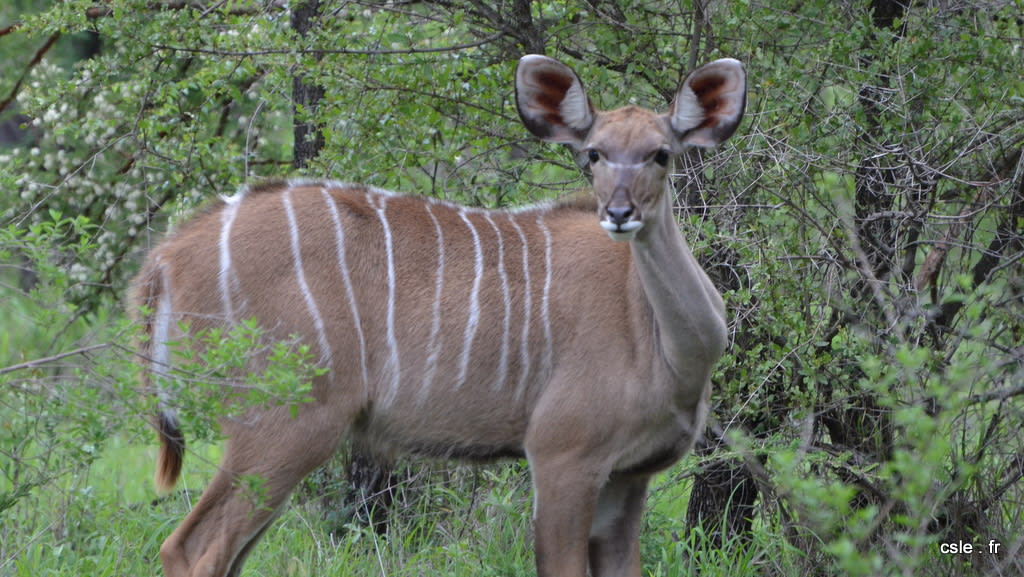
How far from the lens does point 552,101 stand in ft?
11.0

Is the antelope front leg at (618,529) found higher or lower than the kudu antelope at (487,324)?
lower

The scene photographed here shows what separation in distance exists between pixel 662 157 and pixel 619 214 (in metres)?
0.29

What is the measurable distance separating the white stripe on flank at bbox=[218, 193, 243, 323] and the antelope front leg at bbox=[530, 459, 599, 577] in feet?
3.02

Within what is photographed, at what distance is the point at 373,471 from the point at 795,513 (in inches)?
59.8

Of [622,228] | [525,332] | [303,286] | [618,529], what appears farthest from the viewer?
[618,529]

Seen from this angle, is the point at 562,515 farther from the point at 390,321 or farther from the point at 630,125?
the point at 630,125

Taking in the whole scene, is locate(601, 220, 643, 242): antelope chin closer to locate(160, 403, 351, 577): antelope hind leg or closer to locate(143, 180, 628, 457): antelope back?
locate(143, 180, 628, 457): antelope back

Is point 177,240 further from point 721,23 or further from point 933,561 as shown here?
point 933,561

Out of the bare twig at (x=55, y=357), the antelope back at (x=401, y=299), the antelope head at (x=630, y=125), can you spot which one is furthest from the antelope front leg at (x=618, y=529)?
the bare twig at (x=55, y=357)

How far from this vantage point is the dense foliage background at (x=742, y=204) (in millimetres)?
3543

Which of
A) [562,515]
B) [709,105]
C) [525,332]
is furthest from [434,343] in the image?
[709,105]

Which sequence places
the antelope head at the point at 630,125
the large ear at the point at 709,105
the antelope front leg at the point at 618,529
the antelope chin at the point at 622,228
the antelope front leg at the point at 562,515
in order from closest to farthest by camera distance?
the antelope chin at the point at 622,228 < the antelope head at the point at 630,125 < the large ear at the point at 709,105 < the antelope front leg at the point at 562,515 < the antelope front leg at the point at 618,529

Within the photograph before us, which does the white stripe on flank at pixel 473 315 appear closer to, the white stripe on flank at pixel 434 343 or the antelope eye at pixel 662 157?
the white stripe on flank at pixel 434 343

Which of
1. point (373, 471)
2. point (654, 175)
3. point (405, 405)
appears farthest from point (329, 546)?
point (654, 175)
